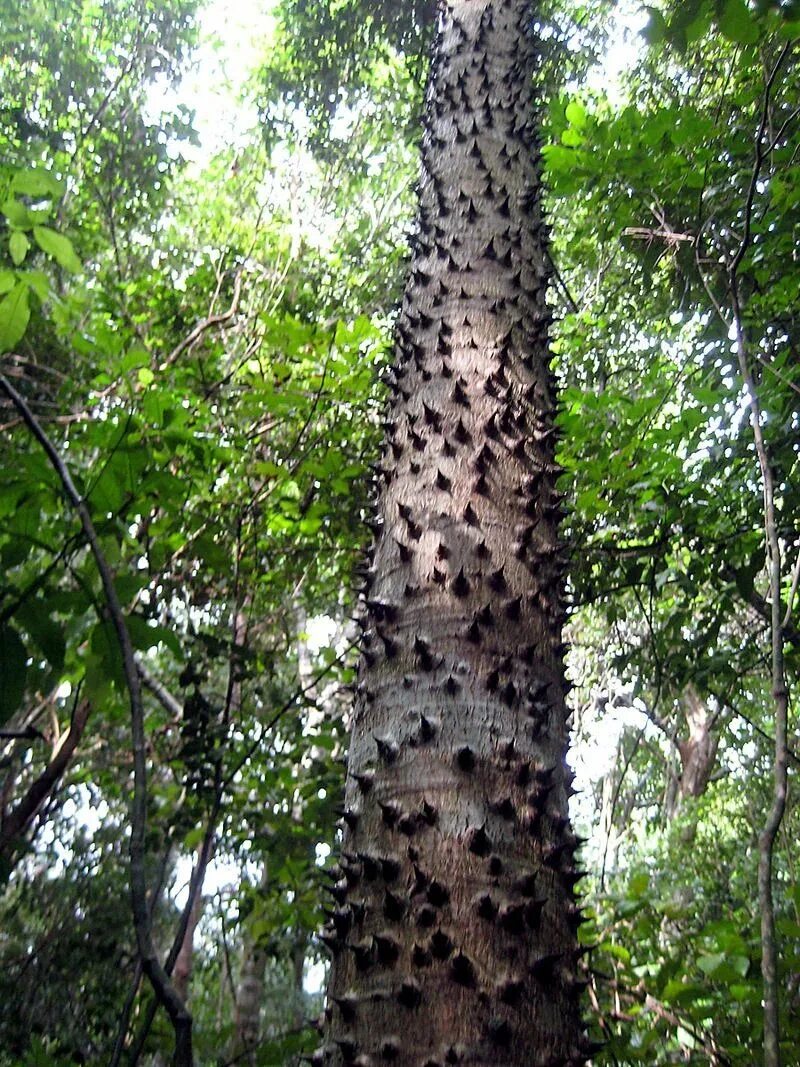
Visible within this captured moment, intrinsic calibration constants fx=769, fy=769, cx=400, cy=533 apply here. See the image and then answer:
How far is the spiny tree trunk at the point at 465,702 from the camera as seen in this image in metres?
1.04

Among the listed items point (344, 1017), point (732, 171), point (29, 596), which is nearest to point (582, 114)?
point (732, 171)

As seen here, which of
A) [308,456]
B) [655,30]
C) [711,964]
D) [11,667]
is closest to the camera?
[11,667]

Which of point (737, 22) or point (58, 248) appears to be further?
point (58, 248)

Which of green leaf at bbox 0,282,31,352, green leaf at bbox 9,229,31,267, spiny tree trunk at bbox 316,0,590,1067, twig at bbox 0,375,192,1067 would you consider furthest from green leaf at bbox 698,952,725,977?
green leaf at bbox 9,229,31,267

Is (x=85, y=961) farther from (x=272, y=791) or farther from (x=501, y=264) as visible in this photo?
(x=501, y=264)

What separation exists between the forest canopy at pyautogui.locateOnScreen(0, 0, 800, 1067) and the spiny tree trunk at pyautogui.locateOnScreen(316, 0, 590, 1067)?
0.11 meters

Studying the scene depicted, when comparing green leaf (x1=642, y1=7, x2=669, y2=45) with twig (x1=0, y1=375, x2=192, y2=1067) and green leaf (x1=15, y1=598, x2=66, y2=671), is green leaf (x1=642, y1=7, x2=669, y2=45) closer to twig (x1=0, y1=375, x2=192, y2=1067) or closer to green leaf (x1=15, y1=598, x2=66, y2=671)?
twig (x1=0, y1=375, x2=192, y2=1067)

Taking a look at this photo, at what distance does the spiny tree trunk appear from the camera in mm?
1038

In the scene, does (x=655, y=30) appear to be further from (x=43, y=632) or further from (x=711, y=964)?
(x=711, y=964)

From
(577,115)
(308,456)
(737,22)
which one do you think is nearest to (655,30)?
(737,22)

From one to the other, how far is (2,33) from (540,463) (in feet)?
26.8

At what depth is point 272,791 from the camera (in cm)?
422

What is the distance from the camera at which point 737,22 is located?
49.7 inches

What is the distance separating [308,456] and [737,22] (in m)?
2.99
